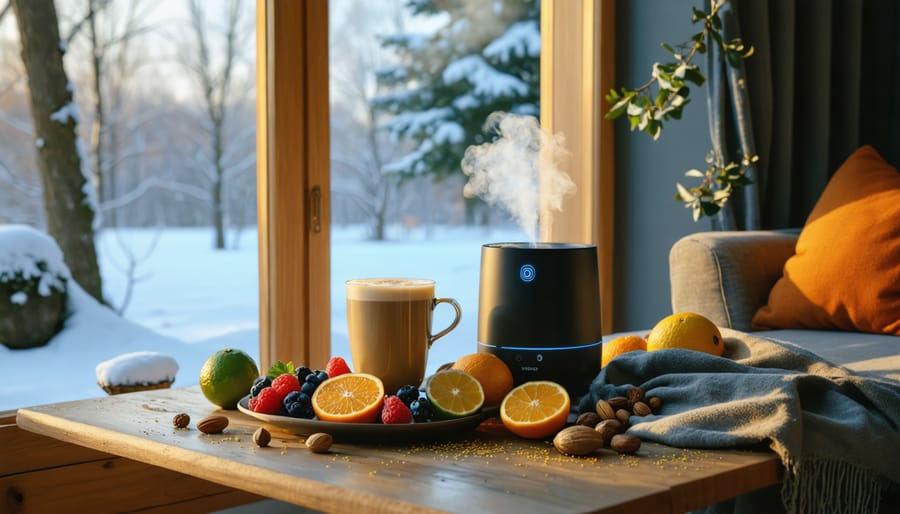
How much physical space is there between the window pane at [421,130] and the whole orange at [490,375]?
5.41 ft

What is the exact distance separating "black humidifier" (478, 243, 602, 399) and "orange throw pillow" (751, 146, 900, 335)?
1402 mm

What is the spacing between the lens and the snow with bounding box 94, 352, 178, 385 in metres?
2.19

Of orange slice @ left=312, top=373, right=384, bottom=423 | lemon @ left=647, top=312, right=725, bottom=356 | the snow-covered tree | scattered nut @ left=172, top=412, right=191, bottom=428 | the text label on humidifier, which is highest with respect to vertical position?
the snow-covered tree

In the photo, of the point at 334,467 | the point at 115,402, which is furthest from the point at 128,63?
the point at 334,467

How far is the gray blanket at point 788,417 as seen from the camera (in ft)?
3.82

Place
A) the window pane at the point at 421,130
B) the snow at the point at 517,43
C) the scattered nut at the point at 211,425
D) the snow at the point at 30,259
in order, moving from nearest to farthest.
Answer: the scattered nut at the point at 211,425
the snow at the point at 30,259
the window pane at the point at 421,130
the snow at the point at 517,43

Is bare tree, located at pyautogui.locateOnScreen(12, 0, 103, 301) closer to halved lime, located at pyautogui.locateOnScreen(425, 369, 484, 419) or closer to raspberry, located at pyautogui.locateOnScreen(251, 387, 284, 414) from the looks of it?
raspberry, located at pyautogui.locateOnScreen(251, 387, 284, 414)

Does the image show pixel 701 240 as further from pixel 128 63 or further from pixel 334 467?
pixel 334 467

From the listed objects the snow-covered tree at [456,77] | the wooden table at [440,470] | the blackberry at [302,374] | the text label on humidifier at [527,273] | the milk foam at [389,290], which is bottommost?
the wooden table at [440,470]

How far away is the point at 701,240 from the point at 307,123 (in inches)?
46.2

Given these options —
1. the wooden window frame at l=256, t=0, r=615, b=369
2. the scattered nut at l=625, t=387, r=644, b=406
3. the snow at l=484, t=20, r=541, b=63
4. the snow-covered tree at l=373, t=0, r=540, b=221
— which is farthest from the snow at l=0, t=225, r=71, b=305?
the snow at l=484, t=20, r=541, b=63

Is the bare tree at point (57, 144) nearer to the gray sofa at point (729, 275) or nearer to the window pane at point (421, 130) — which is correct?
the window pane at point (421, 130)

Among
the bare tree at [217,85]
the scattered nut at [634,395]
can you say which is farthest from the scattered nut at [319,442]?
the bare tree at [217,85]

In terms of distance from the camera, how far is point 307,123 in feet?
9.18
